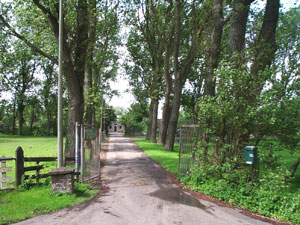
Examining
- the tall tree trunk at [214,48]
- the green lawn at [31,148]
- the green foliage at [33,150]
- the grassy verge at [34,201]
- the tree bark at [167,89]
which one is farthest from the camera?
the tree bark at [167,89]

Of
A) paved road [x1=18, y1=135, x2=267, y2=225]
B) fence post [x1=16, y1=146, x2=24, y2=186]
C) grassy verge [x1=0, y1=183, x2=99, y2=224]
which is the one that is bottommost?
paved road [x1=18, y1=135, x2=267, y2=225]

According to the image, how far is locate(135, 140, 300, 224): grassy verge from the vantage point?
567 cm

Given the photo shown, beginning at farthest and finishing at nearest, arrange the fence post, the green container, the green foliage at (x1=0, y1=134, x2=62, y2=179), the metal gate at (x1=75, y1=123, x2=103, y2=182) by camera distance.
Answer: the green foliage at (x1=0, y1=134, x2=62, y2=179) → the metal gate at (x1=75, y1=123, x2=103, y2=182) → the fence post → the green container

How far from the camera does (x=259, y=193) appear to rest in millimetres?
6273

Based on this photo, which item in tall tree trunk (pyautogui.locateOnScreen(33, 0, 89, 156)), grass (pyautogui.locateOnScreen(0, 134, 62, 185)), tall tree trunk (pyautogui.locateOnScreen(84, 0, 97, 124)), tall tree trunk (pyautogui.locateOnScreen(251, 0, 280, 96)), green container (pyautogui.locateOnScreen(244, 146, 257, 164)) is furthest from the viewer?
tall tree trunk (pyautogui.locateOnScreen(84, 0, 97, 124))

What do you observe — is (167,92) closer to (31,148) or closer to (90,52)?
(90,52)

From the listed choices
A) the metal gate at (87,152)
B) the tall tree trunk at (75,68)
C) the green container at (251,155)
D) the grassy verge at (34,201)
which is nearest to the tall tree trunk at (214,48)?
the green container at (251,155)

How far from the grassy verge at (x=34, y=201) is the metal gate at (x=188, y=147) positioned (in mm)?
3725

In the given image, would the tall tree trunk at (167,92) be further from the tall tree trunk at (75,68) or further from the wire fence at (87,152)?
the wire fence at (87,152)

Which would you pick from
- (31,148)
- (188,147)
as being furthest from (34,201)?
(31,148)

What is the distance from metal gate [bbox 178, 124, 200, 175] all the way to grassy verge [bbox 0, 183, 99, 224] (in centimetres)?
372

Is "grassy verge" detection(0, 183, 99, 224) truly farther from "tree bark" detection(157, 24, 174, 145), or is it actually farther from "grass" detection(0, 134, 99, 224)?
"tree bark" detection(157, 24, 174, 145)

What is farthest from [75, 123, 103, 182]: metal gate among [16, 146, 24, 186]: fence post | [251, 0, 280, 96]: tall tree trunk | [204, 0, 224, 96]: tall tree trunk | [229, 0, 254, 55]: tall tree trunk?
[251, 0, 280, 96]: tall tree trunk

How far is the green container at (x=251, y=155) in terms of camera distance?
6.53 meters
